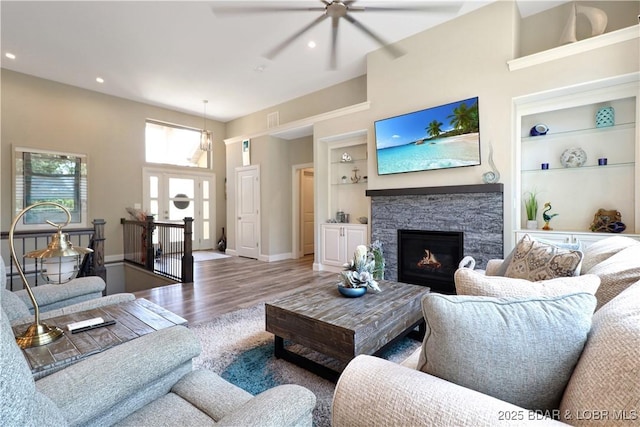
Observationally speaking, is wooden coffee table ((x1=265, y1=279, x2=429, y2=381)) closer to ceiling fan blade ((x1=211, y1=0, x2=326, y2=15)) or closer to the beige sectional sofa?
the beige sectional sofa

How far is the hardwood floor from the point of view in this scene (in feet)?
10.9

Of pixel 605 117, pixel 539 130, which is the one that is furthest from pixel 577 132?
pixel 539 130

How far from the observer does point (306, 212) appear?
7.22m

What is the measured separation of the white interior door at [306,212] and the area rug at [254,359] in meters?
4.24

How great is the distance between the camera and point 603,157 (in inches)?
124

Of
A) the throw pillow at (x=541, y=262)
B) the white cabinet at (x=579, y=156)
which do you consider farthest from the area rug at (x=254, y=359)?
the white cabinet at (x=579, y=156)

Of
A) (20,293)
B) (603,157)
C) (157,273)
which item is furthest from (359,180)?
(20,293)

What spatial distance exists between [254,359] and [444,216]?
9.55 ft

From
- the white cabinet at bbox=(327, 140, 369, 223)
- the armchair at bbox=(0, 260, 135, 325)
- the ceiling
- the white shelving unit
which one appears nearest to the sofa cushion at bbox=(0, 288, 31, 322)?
the armchair at bbox=(0, 260, 135, 325)

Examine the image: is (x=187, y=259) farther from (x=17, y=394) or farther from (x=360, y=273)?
(x=17, y=394)

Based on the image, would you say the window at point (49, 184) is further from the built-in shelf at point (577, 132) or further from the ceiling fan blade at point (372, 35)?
the built-in shelf at point (577, 132)

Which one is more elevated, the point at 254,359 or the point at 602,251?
the point at 602,251

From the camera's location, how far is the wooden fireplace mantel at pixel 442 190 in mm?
3373

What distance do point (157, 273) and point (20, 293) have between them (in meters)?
3.09
